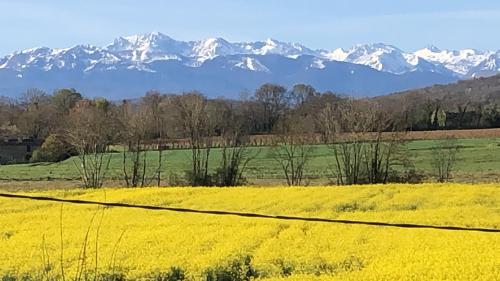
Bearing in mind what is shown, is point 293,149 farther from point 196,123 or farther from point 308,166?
point 308,166

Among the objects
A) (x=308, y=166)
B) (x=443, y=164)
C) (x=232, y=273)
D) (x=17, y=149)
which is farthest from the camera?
(x=17, y=149)

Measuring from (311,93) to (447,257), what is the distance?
13183 cm

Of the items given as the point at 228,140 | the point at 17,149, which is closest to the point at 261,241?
the point at 228,140

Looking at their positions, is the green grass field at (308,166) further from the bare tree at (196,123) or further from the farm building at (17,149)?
the farm building at (17,149)

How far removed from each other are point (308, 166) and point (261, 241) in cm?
4956

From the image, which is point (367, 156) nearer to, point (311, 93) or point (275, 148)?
point (275, 148)

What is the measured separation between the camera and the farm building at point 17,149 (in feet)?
325

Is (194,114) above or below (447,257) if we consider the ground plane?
above

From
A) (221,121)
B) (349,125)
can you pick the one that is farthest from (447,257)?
(221,121)

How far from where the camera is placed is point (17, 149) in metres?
101

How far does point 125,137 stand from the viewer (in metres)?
60.5

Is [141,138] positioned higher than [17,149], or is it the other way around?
[141,138]

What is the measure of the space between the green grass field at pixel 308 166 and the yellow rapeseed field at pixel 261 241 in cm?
2535

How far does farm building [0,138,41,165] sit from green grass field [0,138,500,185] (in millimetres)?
13205
